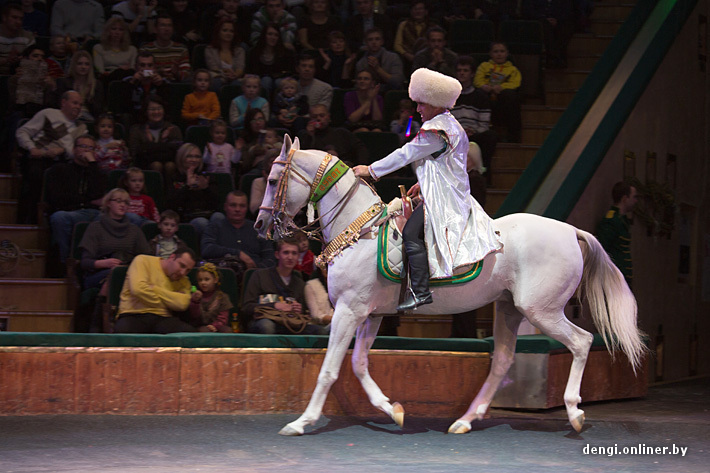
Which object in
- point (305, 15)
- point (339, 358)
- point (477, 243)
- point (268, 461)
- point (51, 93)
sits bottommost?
point (268, 461)

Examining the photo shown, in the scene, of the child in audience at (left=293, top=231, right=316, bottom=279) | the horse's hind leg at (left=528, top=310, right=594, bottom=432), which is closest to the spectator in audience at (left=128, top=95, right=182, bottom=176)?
the child in audience at (left=293, top=231, right=316, bottom=279)

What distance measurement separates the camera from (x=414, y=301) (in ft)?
19.6

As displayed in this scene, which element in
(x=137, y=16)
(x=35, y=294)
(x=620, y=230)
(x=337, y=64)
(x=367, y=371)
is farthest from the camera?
(x=137, y=16)

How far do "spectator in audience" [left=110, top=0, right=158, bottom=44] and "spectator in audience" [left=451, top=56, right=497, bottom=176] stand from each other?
13.7 feet

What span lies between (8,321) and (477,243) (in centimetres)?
421

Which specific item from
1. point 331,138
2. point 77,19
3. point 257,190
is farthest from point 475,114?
point 77,19

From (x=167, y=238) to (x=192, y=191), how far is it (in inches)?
42.3

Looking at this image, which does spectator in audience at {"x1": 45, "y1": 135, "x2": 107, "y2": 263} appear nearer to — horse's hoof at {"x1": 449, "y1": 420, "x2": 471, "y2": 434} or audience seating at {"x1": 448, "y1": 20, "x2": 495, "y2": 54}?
horse's hoof at {"x1": 449, "y1": 420, "x2": 471, "y2": 434}

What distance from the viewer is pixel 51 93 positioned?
10039mm

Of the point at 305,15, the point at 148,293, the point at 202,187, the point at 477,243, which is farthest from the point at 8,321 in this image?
the point at 305,15

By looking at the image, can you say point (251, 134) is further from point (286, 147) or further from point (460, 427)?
point (460, 427)

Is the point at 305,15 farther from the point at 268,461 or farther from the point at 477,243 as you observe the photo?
the point at 268,461

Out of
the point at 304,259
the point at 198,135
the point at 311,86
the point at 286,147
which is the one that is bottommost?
the point at 304,259

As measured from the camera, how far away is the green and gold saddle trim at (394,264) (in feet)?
20.0
